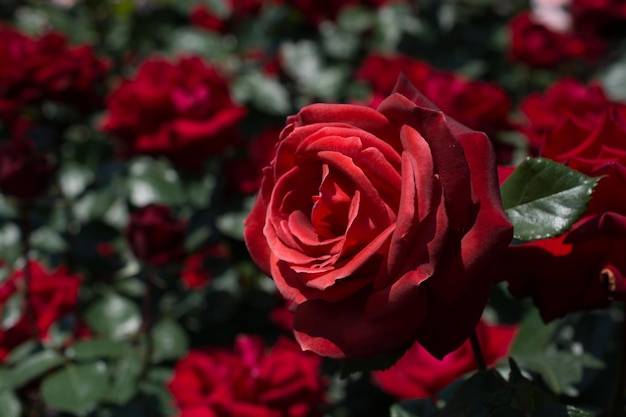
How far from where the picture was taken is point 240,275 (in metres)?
1.55

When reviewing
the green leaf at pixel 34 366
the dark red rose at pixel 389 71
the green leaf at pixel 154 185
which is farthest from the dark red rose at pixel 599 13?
the green leaf at pixel 34 366

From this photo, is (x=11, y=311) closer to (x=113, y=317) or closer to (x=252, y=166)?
(x=113, y=317)

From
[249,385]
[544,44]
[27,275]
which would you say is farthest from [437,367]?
[544,44]

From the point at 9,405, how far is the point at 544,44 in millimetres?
1618

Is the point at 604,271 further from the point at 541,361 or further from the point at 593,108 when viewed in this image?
the point at 593,108

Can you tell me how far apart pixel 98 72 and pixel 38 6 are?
0.78 m

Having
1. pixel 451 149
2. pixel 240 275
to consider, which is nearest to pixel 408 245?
pixel 451 149

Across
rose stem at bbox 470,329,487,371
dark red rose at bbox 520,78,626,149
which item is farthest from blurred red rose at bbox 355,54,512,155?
rose stem at bbox 470,329,487,371

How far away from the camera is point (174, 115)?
1369mm

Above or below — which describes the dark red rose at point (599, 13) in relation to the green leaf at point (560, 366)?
below

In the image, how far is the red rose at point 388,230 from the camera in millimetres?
537

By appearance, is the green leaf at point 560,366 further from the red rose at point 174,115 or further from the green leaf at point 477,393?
the red rose at point 174,115

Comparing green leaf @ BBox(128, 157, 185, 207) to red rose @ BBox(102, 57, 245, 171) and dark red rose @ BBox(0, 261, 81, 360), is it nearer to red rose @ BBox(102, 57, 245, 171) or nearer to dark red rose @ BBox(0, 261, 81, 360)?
red rose @ BBox(102, 57, 245, 171)

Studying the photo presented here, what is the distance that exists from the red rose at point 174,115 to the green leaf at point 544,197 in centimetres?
79
